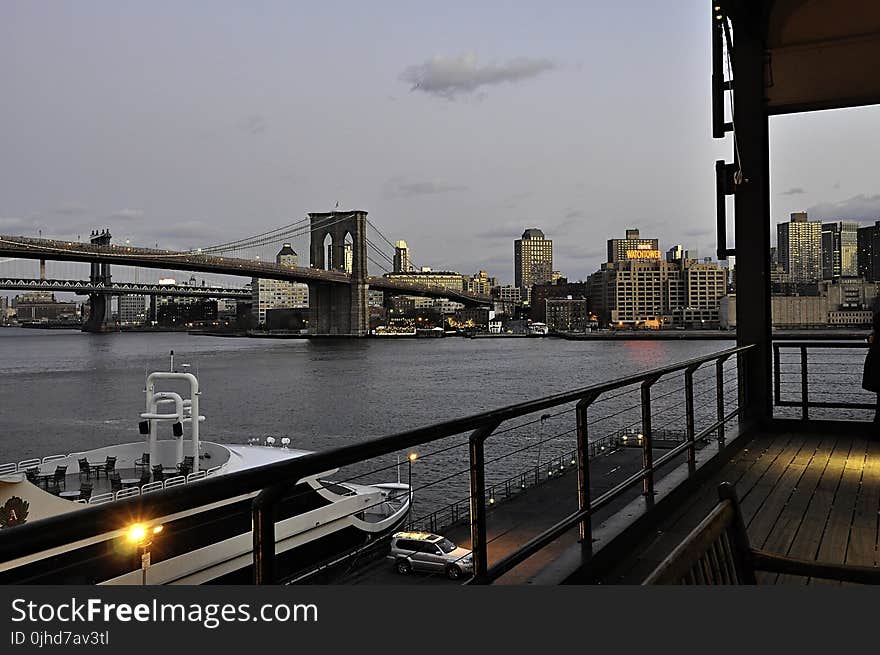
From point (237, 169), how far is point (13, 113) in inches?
1174

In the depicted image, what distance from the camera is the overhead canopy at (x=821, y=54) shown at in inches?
194

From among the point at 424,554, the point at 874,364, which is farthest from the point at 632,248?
the point at 874,364

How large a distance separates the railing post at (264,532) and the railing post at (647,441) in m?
1.94

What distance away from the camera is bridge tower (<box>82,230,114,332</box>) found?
5334cm

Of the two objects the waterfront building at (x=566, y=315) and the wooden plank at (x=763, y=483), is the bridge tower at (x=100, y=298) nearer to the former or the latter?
the wooden plank at (x=763, y=483)

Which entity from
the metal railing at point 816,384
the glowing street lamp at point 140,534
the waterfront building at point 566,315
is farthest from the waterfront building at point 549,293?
the glowing street lamp at point 140,534

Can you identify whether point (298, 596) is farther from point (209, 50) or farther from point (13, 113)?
point (13, 113)

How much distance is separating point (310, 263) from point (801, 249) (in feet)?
118

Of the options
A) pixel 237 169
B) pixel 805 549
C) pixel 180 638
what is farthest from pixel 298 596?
pixel 237 169

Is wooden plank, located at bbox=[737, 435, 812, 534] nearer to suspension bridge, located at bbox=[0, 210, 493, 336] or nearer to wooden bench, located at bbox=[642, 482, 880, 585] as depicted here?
wooden bench, located at bbox=[642, 482, 880, 585]

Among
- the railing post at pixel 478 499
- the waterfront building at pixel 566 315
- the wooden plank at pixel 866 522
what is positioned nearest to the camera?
the railing post at pixel 478 499

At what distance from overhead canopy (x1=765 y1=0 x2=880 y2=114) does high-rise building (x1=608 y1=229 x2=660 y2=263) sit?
115 meters

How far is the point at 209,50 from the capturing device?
76188mm

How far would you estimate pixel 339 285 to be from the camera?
2128 inches
